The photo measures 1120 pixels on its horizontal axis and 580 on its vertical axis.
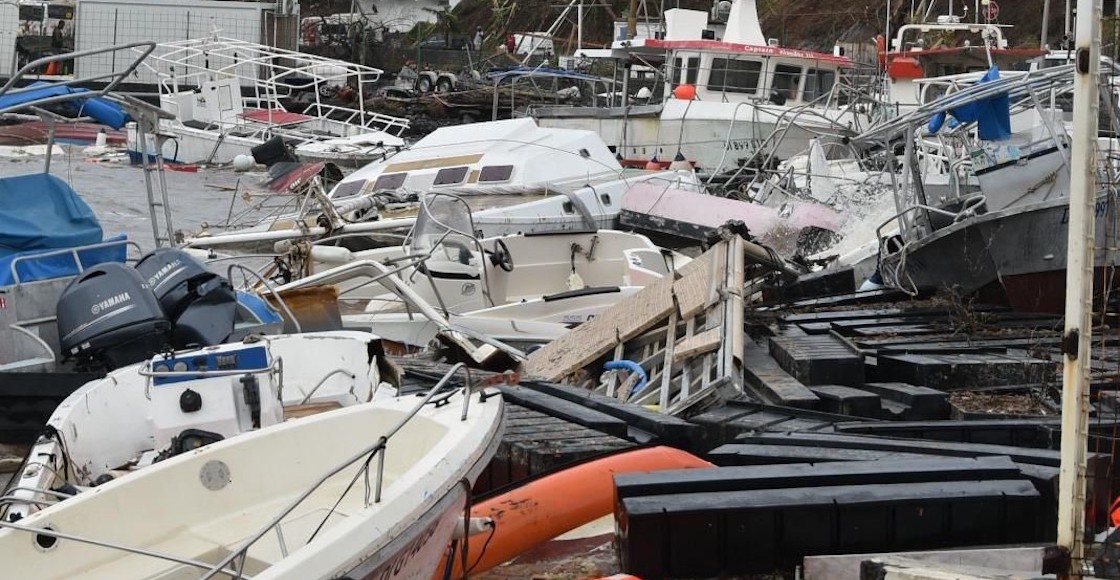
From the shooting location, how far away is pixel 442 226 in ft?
42.1

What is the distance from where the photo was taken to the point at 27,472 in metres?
6.41

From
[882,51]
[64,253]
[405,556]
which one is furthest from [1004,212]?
[882,51]

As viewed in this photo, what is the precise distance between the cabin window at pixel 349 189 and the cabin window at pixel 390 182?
0.22m

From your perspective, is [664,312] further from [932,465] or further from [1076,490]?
[1076,490]

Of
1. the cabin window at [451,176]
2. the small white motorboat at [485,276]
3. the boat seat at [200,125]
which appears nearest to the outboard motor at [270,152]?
the cabin window at [451,176]

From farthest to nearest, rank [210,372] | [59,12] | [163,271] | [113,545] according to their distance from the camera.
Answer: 1. [59,12]
2. [163,271]
3. [210,372]
4. [113,545]

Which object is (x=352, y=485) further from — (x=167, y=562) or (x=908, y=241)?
(x=908, y=241)

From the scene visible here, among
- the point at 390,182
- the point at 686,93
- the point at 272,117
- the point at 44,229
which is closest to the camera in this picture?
the point at 44,229

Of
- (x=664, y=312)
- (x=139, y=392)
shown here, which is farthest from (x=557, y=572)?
(x=664, y=312)

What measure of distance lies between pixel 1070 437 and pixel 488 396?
8.38ft

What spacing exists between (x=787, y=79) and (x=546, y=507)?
18546 millimetres

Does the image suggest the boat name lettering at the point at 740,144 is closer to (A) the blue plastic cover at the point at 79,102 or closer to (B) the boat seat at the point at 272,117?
(B) the boat seat at the point at 272,117

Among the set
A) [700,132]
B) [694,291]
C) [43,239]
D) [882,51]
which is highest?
[882,51]

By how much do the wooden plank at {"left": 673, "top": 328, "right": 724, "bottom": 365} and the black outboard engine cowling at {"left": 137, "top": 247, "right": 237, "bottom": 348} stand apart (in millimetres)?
2927
